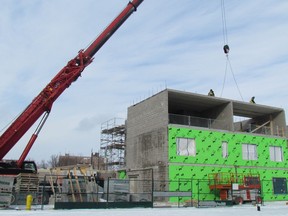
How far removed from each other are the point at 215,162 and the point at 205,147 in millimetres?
1775

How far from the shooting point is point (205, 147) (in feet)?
112

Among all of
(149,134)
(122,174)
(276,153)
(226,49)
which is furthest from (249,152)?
(122,174)

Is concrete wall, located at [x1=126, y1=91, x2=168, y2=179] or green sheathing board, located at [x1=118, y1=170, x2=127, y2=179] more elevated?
concrete wall, located at [x1=126, y1=91, x2=168, y2=179]

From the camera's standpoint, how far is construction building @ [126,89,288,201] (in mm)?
32219

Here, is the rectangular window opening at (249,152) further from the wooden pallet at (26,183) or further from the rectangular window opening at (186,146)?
the wooden pallet at (26,183)

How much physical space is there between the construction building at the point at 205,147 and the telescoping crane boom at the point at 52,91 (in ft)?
29.6

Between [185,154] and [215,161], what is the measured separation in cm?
348

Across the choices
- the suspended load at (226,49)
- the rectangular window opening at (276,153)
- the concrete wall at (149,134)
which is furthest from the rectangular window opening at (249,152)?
the suspended load at (226,49)

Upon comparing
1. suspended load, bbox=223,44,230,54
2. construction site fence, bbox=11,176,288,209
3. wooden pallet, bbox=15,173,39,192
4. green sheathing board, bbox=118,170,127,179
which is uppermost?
suspended load, bbox=223,44,230,54

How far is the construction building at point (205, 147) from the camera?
32.2m

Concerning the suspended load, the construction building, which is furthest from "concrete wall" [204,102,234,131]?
the suspended load

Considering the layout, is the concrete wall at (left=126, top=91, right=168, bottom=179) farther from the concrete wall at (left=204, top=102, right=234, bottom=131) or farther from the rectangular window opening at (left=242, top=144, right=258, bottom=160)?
the rectangular window opening at (left=242, top=144, right=258, bottom=160)

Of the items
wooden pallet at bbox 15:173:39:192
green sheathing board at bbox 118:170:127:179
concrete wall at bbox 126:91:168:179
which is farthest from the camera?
green sheathing board at bbox 118:170:127:179

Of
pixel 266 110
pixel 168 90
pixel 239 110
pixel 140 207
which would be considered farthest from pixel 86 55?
pixel 266 110
